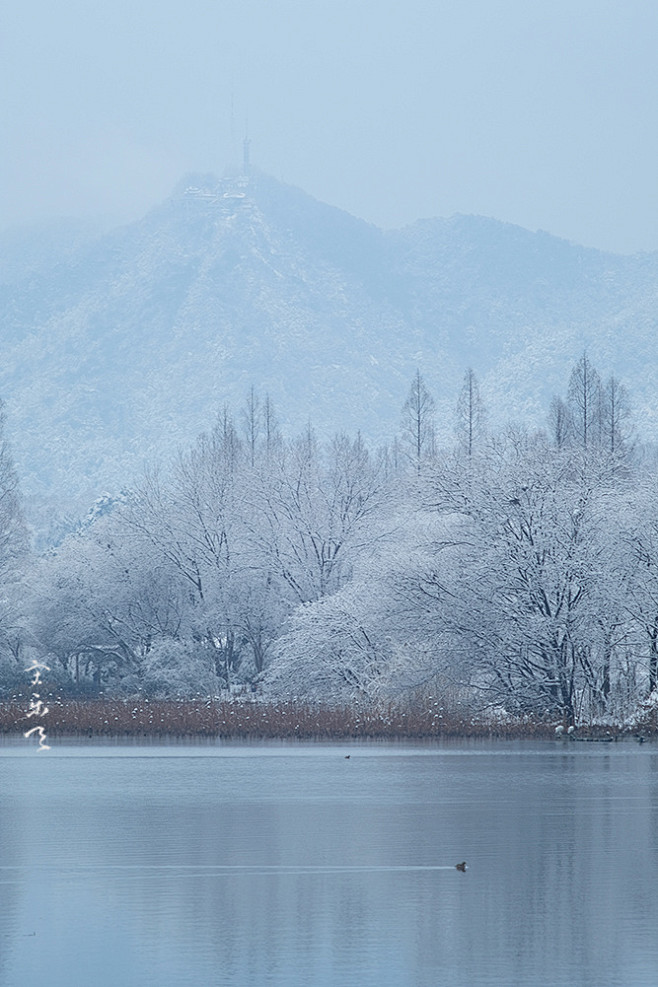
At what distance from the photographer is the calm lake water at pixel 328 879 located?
34.9 feet

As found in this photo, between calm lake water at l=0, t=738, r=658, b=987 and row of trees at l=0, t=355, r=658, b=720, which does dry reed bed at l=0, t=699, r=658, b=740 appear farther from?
calm lake water at l=0, t=738, r=658, b=987

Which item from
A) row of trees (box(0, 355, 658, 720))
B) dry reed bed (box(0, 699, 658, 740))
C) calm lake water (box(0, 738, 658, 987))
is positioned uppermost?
row of trees (box(0, 355, 658, 720))

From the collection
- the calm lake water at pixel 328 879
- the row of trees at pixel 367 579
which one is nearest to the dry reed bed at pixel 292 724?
the row of trees at pixel 367 579

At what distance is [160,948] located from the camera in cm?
1113

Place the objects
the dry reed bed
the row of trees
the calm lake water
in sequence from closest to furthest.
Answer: the calm lake water < the dry reed bed < the row of trees

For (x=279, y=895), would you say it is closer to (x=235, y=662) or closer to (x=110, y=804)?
(x=110, y=804)

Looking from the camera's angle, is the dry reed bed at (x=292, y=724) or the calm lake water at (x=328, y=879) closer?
the calm lake water at (x=328, y=879)

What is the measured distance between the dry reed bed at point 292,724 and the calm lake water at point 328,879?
10.9 metres

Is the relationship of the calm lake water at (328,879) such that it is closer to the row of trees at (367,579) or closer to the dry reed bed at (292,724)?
the dry reed bed at (292,724)

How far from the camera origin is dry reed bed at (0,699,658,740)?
35812 mm

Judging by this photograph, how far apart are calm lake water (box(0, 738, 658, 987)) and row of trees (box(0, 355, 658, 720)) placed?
44.5ft

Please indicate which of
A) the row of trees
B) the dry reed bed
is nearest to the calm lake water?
the dry reed bed

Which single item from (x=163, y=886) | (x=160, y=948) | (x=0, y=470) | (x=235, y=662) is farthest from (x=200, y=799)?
(x=0, y=470)

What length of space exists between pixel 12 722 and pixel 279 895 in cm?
2612
